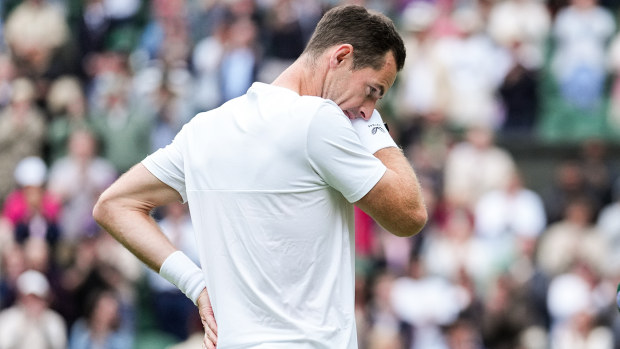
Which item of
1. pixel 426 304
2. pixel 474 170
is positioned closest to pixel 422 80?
pixel 474 170

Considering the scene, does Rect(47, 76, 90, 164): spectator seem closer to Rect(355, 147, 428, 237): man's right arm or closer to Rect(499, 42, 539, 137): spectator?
Rect(499, 42, 539, 137): spectator

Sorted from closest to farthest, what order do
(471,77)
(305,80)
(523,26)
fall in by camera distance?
(305,80) < (471,77) < (523,26)

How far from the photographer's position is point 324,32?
115 inches

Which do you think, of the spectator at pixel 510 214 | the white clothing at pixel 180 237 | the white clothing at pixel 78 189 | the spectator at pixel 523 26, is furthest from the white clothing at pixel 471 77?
the white clothing at pixel 78 189

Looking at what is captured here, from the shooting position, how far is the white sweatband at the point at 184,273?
299 centimetres

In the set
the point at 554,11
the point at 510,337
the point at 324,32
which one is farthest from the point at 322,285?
the point at 554,11

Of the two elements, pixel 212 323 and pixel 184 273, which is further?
pixel 184 273

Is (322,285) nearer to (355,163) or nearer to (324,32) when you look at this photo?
(355,163)

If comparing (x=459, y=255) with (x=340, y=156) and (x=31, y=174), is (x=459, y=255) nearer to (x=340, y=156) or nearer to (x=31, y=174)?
(x=31, y=174)

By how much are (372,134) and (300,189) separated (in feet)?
1.01

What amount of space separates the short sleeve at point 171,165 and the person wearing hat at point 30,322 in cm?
664

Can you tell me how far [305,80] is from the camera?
9.64 ft

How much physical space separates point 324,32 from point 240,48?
8888 mm

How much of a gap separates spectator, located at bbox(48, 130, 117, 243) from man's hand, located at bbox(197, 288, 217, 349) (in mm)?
7484
